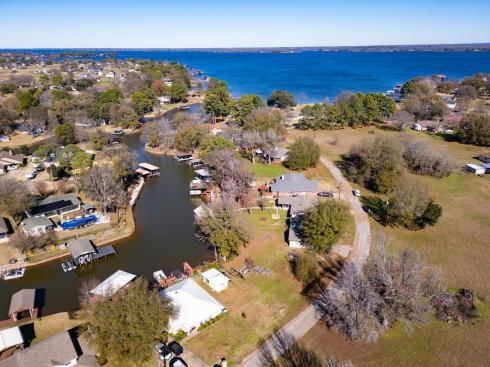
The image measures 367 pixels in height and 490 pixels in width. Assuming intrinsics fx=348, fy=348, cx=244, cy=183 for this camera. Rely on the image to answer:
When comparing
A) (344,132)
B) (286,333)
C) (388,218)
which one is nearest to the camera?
(286,333)

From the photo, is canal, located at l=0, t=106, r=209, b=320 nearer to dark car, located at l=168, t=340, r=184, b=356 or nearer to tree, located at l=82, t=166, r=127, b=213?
tree, located at l=82, t=166, r=127, b=213

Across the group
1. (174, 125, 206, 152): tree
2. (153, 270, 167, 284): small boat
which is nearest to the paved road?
(153, 270, 167, 284): small boat

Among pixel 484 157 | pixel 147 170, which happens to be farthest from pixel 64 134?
pixel 484 157

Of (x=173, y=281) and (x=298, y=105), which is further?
(x=298, y=105)

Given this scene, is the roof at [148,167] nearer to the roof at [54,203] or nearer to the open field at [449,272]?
the roof at [54,203]

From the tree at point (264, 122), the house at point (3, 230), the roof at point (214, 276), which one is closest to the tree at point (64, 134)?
the house at point (3, 230)

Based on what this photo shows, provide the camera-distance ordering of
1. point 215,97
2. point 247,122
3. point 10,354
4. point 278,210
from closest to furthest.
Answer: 1. point 10,354
2. point 278,210
3. point 247,122
4. point 215,97

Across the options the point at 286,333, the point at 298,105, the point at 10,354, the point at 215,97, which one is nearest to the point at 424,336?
the point at 286,333

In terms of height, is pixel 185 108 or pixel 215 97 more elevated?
pixel 215 97

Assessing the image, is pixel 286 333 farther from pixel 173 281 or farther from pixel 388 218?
pixel 388 218
